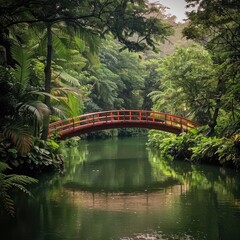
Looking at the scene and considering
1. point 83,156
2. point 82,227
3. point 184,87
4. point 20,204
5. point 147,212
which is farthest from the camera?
point 83,156

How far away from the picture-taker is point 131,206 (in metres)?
9.70

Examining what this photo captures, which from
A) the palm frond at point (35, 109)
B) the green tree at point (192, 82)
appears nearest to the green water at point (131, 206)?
→ the palm frond at point (35, 109)

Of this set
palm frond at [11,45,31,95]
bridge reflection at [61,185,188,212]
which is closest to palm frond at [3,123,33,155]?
bridge reflection at [61,185,188,212]

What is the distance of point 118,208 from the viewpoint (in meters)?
9.48

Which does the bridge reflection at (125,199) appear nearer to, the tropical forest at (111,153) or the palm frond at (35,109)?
the tropical forest at (111,153)

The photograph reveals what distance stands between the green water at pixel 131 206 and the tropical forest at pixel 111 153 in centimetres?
3

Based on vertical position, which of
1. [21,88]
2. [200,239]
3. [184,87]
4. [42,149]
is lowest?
[200,239]

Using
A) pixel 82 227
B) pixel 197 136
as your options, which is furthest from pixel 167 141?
pixel 82 227

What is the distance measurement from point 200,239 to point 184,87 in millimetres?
13937

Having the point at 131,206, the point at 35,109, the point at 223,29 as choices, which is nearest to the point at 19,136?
the point at 35,109

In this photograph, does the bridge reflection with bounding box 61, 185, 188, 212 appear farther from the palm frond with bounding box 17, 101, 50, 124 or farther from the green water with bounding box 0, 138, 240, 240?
the palm frond with bounding box 17, 101, 50, 124

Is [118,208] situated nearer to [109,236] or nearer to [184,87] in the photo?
[109,236]

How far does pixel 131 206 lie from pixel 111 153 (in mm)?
13757

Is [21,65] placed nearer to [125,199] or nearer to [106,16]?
[106,16]
